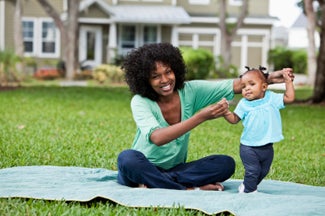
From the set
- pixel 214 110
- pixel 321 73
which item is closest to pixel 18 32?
pixel 321 73

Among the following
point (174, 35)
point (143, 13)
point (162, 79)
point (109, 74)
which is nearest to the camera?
point (162, 79)

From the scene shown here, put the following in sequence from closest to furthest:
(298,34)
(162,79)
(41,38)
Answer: (162,79) < (41,38) < (298,34)

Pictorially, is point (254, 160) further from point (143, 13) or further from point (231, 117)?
point (143, 13)

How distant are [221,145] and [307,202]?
14.6 ft

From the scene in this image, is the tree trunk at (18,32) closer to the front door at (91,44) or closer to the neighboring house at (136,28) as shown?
the neighboring house at (136,28)

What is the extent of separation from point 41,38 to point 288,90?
2825 centimetres

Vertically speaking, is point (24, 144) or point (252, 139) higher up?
point (252, 139)

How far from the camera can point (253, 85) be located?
5.37m

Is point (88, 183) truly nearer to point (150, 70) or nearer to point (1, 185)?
point (1, 185)

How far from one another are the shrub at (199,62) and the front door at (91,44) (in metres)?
6.30

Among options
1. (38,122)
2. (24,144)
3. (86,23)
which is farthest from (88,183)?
(86,23)

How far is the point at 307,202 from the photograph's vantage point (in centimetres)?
500

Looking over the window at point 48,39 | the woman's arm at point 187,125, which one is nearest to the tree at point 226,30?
the window at point 48,39

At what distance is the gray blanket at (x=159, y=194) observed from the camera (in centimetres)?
486
